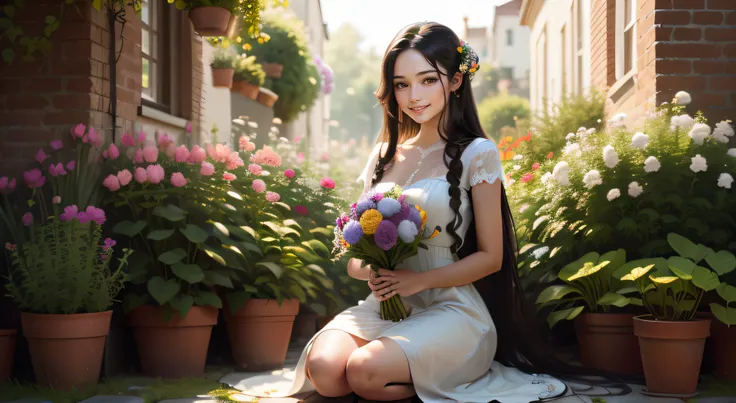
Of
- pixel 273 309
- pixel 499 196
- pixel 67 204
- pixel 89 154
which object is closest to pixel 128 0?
pixel 89 154

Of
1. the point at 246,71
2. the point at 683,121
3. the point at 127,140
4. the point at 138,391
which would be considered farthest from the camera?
the point at 246,71

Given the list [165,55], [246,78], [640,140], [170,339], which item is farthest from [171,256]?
[246,78]

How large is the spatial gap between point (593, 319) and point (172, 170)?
2369 millimetres

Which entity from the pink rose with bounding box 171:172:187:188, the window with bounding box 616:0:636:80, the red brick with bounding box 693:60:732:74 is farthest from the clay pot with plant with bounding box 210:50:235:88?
the red brick with bounding box 693:60:732:74

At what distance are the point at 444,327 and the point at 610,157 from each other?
1525 millimetres

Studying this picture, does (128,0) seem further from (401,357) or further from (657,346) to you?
(657,346)

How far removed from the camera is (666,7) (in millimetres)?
4664

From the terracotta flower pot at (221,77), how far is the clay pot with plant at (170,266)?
4.73 m

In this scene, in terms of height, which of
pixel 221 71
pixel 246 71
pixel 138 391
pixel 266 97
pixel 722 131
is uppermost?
pixel 246 71

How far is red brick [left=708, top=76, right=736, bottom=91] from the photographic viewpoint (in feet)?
15.2

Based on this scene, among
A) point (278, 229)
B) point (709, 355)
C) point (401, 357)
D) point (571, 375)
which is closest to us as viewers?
point (401, 357)

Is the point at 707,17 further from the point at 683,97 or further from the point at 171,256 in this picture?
the point at 171,256

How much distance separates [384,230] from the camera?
2938mm

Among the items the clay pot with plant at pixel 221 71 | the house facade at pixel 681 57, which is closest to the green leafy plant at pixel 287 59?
the clay pot with plant at pixel 221 71
